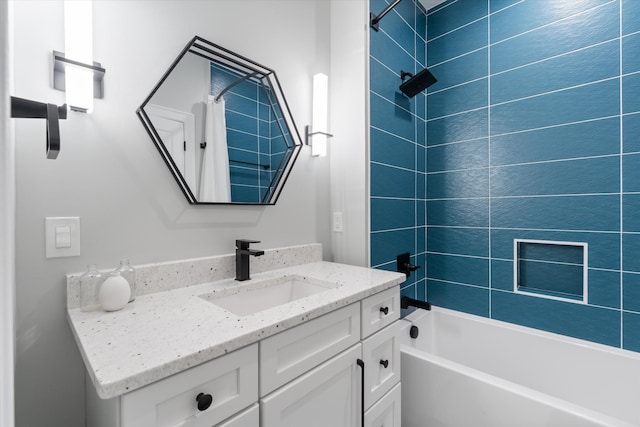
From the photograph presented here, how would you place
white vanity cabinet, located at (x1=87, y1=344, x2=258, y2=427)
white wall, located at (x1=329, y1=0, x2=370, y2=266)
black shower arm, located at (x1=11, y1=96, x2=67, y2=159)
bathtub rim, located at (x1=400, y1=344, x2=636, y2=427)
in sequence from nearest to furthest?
black shower arm, located at (x1=11, y1=96, x2=67, y2=159) < white vanity cabinet, located at (x1=87, y1=344, x2=258, y2=427) < bathtub rim, located at (x1=400, y1=344, x2=636, y2=427) < white wall, located at (x1=329, y1=0, x2=370, y2=266)

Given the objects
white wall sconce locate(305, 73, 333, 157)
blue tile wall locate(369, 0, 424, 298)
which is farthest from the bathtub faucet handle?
white wall sconce locate(305, 73, 333, 157)

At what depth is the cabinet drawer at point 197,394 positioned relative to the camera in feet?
1.88

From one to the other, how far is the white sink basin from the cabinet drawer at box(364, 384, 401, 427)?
1.67 feet

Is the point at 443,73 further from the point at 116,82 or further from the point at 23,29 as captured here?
the point at 23,29

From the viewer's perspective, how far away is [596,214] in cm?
165

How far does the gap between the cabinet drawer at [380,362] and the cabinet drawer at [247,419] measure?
486mm

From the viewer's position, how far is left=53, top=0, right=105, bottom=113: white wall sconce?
0.89 m

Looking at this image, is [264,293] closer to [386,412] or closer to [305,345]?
[305,345]

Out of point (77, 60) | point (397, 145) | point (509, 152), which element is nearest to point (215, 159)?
point (77, 60)

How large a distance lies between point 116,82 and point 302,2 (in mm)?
1144

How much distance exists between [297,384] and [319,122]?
130 cm

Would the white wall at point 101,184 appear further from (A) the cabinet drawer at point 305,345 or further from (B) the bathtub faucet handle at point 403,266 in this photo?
(B) the bathtub faucet handle at point 403,266

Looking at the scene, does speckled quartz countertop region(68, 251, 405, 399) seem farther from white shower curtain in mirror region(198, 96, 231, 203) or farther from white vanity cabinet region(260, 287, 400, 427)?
white shower curtain in mirror region(198, 96, 231, 203)

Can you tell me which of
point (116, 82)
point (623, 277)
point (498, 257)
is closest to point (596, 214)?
point (623, 277)
